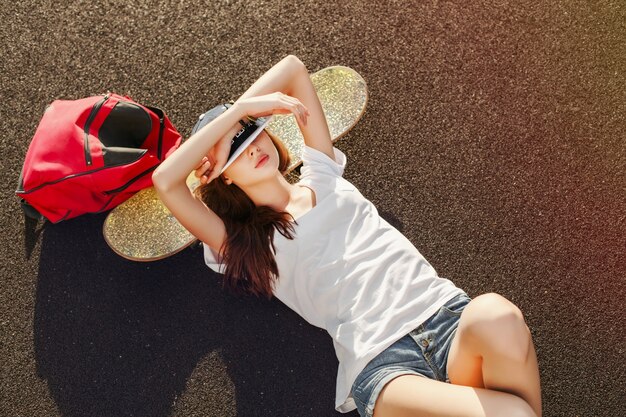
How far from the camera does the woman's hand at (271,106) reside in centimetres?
200

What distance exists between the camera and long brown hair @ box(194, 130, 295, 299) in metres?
2.05

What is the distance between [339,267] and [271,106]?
0.58 metres

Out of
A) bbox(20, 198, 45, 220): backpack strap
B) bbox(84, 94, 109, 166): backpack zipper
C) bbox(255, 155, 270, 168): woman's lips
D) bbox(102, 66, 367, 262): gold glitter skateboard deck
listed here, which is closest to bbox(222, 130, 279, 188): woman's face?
bbox(255, 155, 270, 168): woman's lips

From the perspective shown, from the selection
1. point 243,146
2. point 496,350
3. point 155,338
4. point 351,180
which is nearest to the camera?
point 496,350

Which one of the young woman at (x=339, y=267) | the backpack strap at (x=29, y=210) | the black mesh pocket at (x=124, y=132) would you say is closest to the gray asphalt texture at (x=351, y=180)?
the backpack strap at (x=29, y=210)

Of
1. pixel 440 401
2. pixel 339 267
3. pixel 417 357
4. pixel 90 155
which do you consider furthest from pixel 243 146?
pixel 440 401

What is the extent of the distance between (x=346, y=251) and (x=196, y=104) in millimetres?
957

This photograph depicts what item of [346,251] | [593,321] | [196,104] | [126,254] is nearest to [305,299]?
[346,251]

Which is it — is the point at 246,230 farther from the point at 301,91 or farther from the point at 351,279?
the point at 301,91

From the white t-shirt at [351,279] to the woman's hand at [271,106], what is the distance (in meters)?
0.26

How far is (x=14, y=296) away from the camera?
2420 mm

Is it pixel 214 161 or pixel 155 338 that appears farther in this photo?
pixel 155 338

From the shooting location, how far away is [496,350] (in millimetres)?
1796

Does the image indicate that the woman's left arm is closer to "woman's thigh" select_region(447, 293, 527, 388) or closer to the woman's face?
the woman's face
